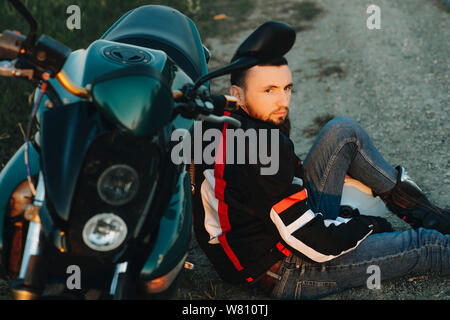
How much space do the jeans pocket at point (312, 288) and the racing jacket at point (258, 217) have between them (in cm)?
15

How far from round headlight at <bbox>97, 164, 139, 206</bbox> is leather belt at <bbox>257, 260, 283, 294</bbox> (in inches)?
38.0

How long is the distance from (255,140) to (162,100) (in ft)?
1.95

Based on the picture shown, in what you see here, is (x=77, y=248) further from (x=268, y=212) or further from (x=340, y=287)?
(x=340, y=287)

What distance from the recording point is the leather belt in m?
2.34

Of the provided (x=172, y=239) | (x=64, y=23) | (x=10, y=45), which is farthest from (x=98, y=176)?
(x=64, y=23)

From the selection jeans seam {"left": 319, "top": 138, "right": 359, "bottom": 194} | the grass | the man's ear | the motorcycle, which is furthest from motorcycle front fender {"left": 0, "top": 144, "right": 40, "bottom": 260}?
the grass

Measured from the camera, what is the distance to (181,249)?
1.76 m

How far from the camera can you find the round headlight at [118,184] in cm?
155

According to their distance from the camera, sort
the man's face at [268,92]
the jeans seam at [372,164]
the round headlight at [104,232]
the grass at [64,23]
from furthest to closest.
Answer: the grass at [64,23], the jeans seam at [372,164], the man's face at [268,92], the round headlight at [104,232]

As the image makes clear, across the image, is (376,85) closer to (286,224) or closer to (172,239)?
(286,224)

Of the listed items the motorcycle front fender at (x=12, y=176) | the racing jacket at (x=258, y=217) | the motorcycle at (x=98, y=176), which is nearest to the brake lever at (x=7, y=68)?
the motorcycle at (x=98, y=176)

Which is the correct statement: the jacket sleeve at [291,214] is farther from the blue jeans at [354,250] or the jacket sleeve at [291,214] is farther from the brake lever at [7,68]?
the brake lever at [7,68]

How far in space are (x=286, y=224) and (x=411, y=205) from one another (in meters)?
0.97
